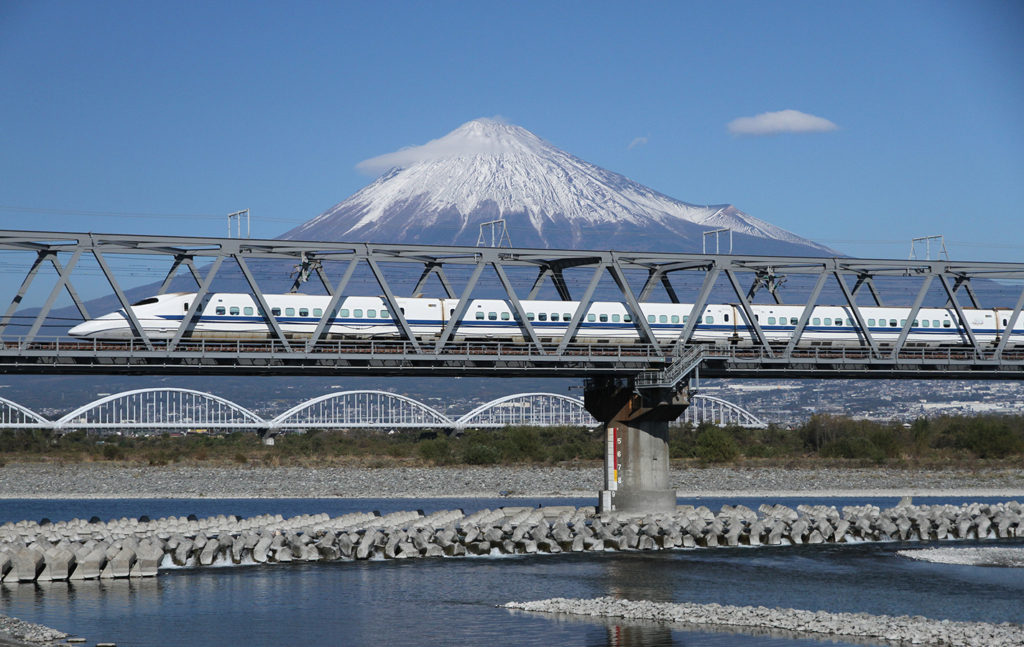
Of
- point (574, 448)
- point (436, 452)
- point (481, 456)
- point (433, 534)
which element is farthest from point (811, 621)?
point (574, 448)

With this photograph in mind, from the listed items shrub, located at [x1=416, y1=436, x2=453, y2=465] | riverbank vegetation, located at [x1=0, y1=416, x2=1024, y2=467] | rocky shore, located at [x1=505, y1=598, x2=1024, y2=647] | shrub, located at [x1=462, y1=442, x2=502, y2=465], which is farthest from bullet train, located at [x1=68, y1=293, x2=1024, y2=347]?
shrub, located at [x1=416, y1=436, x2=453, y2=465]

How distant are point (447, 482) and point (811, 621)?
70699mm

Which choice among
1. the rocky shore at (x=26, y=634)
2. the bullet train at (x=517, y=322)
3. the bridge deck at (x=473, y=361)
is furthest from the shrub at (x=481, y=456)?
the rocky shore at (x=26, y=634)

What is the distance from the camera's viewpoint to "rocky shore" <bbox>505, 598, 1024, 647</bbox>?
29.9 metres

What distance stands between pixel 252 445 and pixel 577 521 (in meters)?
110

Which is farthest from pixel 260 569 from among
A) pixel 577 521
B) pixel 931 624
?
pixel 931 624

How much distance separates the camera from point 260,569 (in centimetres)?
4422

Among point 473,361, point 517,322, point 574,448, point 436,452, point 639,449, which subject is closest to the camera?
point 473,361

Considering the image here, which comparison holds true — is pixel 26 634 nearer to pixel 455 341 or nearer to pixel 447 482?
pixel 455 341

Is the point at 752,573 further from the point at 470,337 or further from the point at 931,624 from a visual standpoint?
the point at 470,337

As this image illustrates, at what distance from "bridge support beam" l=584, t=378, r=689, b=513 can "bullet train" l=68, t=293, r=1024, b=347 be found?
7.86 m

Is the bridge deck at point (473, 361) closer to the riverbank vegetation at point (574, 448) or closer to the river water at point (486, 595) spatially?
the river water at point (486, 595)

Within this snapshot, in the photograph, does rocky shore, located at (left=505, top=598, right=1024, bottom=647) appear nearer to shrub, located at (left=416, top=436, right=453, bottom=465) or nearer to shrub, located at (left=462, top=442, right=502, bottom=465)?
shrub, located at (left=462, top=442, right=502, bottom=465)

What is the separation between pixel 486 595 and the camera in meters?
38.6
